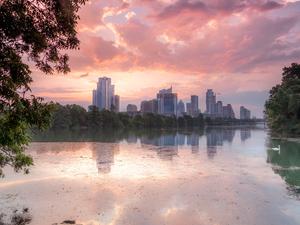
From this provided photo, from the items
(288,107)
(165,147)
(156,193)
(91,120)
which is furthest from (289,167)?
(91,120)

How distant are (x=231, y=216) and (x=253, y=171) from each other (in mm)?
15590

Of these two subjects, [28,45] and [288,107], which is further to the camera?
[288,107]

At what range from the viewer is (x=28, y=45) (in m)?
10.2

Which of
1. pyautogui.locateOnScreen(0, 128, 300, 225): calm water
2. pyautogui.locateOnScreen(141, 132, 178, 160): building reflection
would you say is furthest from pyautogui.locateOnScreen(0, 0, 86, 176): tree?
pyautogui.locateOnScreen(141, 132, 178, 160): building reflection

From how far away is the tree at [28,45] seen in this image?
30.9ft

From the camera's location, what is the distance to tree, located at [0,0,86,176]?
9430 mm

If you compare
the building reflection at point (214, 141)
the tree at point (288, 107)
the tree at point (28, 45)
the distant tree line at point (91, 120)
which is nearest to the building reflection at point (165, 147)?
→ the building reflection at point (214, 141)

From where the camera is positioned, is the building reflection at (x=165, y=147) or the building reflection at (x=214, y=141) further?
the building reflection at (x=214, y=141)

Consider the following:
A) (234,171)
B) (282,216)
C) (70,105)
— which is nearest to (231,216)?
(282,216)

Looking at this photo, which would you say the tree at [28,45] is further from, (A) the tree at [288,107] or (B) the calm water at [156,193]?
(A) the tree at [288,107]

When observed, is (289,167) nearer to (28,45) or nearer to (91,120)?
(28,45)

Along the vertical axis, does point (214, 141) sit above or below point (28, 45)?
below

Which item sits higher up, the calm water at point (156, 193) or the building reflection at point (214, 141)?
the building reflection at point (214, 141)

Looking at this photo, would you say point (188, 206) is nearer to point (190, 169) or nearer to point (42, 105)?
point (42, 105)
